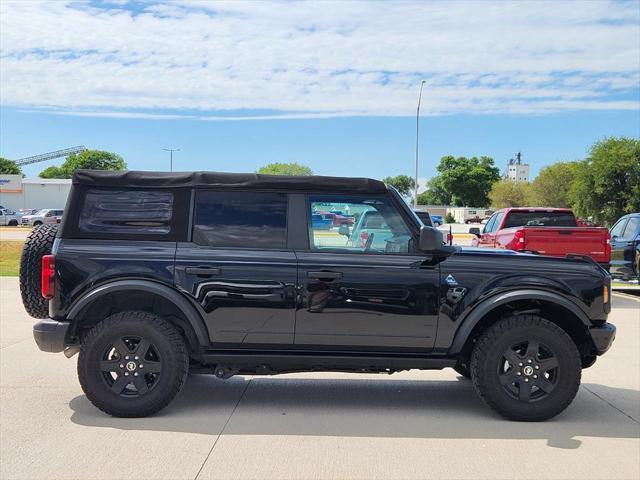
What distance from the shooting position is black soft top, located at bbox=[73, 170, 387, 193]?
5.01m

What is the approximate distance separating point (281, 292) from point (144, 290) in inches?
40.7

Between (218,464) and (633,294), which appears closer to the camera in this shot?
(218,464)

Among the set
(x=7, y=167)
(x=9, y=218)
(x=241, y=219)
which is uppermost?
(x=7, y=167)

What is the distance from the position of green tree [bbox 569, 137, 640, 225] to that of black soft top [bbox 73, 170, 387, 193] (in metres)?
27.5

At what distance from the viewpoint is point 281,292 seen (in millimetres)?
4836

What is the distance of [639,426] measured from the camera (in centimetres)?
493

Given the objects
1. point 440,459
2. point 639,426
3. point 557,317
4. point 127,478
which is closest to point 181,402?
point 127,478

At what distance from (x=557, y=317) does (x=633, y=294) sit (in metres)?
10.5

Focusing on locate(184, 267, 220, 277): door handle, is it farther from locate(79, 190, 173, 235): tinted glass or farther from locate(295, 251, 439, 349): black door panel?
locate(295, 251, 439, 349): black door panel

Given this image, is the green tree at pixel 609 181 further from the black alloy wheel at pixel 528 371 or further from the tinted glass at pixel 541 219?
the black alloy wheel at pixel 528 371

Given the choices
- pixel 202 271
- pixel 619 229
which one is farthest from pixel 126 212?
pixel 619 229

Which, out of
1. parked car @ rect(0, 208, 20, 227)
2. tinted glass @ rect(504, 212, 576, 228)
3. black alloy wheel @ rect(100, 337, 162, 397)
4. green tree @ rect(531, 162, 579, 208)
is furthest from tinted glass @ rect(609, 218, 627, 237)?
parked car @ rect(0, 208, 20, 227)

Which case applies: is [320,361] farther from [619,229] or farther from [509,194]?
[509,194]

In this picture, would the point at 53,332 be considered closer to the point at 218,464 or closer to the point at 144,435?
the point at 144,435
